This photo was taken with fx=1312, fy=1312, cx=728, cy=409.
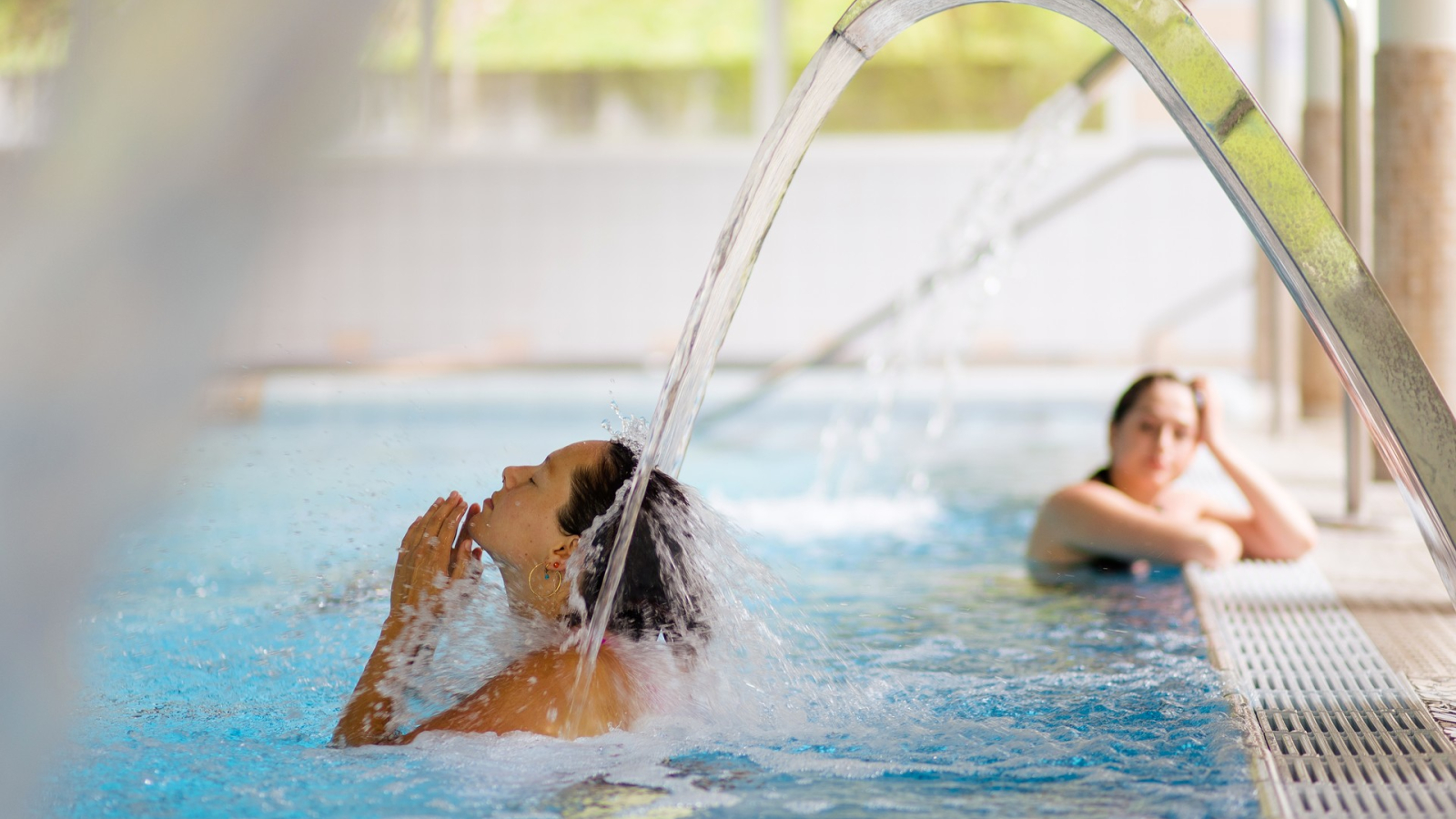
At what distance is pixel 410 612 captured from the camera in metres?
2.25

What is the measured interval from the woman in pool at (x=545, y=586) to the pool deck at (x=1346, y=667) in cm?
102

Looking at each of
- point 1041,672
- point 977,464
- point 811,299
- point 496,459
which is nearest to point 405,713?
point 1041,672

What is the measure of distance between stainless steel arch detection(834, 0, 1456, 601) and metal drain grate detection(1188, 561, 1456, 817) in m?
0.37

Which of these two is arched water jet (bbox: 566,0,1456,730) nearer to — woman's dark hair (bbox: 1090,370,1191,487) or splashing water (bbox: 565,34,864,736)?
splashing water (bbox: 565,34,864,736)

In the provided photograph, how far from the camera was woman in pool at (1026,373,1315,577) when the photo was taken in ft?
12.1

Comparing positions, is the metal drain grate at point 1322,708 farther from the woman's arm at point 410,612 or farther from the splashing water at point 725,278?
the woman's arm at point 410,612

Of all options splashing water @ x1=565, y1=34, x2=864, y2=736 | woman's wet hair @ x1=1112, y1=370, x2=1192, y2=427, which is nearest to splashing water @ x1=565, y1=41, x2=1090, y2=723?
splashing water @ x1=565, y1=34, x2=864, y2=736

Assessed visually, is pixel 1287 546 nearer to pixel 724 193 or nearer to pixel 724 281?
pixel 724 281

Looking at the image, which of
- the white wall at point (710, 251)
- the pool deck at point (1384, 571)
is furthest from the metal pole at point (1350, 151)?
the white wall at point (710, 251)

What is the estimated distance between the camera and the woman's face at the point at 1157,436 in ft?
12.6

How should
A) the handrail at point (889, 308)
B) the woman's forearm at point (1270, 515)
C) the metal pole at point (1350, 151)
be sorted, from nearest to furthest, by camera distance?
1. the woman's forearm at point (1270, 515)
2. the metal pole at point (1350, 151)
3. the handrail at point (889, 308)

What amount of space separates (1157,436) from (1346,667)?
1373 mm

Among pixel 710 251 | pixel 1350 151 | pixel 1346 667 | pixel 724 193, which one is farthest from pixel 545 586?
pixel 724 193

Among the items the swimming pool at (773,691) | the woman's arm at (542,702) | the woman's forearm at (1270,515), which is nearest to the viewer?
the swimming pool at (773,691)
